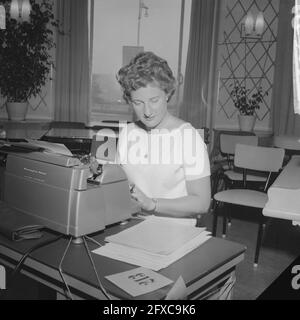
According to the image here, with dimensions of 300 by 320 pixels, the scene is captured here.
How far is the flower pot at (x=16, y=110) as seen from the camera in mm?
4964

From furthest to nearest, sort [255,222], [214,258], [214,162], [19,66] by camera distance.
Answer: [19,66]
[214,162]
[255,222]
[214,258]

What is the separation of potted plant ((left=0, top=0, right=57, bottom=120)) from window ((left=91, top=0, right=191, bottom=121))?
69 cm

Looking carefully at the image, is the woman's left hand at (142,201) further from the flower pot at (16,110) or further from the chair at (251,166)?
the flower pot at (16,110)

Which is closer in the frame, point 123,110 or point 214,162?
point 214,162

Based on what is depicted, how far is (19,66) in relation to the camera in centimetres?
487

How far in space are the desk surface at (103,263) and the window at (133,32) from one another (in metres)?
4.40

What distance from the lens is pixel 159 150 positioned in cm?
172

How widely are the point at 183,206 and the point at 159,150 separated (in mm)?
314

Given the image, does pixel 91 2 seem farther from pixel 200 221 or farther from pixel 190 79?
pixel 200 221

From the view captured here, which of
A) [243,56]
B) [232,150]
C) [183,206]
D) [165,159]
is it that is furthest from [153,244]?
[243,56]

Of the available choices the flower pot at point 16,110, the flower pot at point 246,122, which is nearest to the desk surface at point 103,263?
the flower pot at point 246,122

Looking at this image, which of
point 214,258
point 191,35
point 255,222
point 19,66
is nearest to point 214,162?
point 255,222

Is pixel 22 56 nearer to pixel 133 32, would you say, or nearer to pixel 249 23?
pixel 133 32
